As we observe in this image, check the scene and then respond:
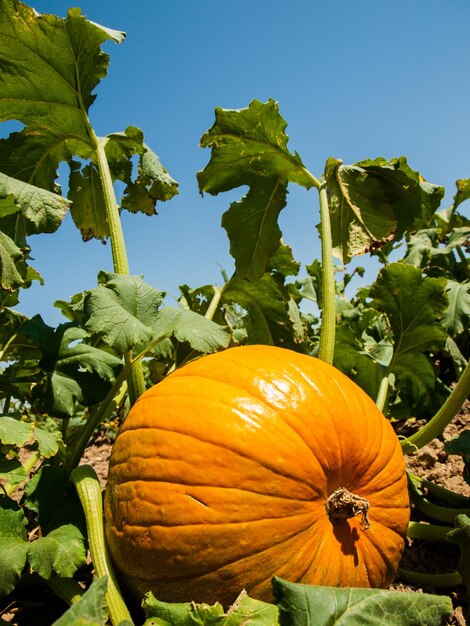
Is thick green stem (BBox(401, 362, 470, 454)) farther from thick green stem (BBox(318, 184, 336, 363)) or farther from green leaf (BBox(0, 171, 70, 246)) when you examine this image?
green leaf (BBox(0, 171, 70, 246))

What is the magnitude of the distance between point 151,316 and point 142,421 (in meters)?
0.37

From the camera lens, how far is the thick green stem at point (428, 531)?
6.63 feet

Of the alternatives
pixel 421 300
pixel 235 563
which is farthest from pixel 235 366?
pixel 421 300

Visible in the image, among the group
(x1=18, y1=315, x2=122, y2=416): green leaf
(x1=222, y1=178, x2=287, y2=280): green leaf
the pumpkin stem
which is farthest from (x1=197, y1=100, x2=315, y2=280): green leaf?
the pumpkin stem

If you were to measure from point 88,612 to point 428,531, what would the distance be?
149cm

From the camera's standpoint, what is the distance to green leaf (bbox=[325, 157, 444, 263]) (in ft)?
8.61

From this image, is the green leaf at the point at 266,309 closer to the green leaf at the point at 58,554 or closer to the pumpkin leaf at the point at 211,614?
the green leaf at the point at 58,554

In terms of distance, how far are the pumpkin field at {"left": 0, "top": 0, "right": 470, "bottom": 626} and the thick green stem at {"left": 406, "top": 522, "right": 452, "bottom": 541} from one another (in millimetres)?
15

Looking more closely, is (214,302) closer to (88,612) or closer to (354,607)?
(354,607)

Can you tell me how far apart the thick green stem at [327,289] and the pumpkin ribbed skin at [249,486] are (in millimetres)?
576

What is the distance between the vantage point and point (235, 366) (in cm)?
169

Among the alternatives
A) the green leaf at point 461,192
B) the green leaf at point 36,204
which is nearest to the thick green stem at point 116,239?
the green leaf at point 36,204

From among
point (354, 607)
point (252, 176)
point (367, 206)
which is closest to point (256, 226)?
point (252, 176)

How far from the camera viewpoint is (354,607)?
1.17 m
